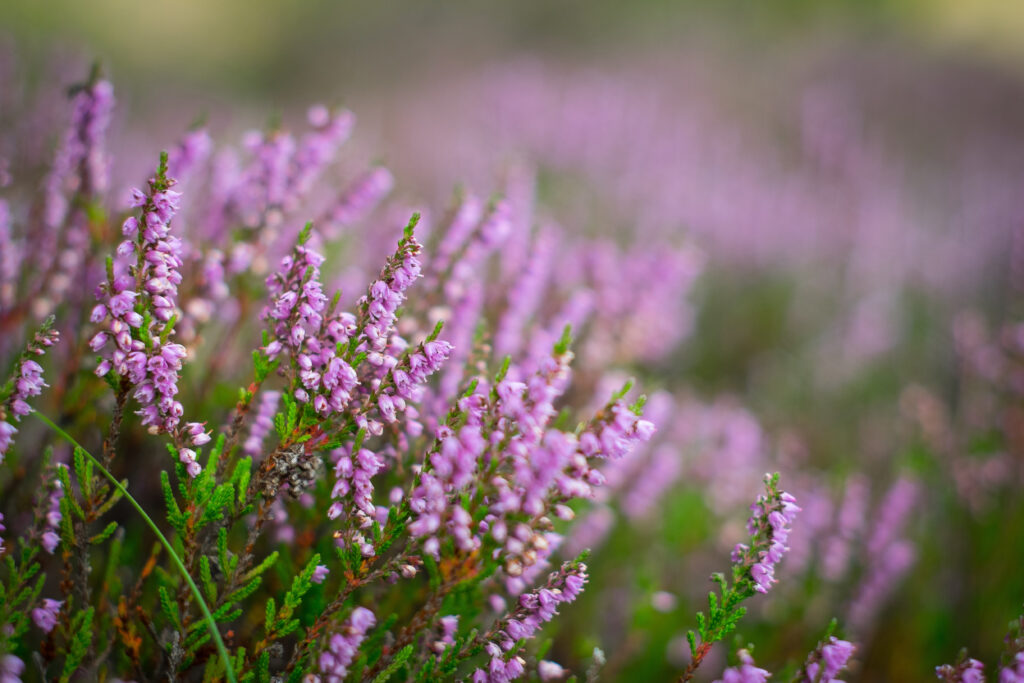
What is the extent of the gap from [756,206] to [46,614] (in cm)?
1042

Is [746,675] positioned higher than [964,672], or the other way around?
[964,672]

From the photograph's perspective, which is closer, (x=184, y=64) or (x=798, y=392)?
(x=798, y=392)

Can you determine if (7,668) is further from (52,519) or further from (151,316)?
(151,316)

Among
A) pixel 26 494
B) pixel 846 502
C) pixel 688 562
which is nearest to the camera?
pixel 26 494

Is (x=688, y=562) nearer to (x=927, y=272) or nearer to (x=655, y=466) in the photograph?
(x=655, y=466)

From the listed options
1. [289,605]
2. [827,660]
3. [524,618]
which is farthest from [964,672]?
[289,605]

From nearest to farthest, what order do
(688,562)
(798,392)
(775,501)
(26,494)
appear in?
1. (775,501)
2. (26,494)
3. (688,562)
4. (798,392)

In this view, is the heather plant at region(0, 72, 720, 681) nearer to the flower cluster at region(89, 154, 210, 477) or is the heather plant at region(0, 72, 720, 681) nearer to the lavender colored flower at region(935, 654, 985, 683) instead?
the flower cluster at region(89, 154, 210, 477)

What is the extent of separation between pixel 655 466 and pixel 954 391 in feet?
14.4

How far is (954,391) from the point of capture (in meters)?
6.46

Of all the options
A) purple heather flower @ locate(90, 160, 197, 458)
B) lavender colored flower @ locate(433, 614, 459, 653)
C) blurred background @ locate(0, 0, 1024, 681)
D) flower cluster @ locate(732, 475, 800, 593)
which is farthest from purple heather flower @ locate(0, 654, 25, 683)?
blurred background @ locate(0, 0, 1024, 681)

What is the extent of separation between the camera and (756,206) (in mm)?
10367

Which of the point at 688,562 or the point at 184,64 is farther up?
the point at 184,64

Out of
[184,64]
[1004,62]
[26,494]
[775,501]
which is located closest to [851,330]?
[775,501]
